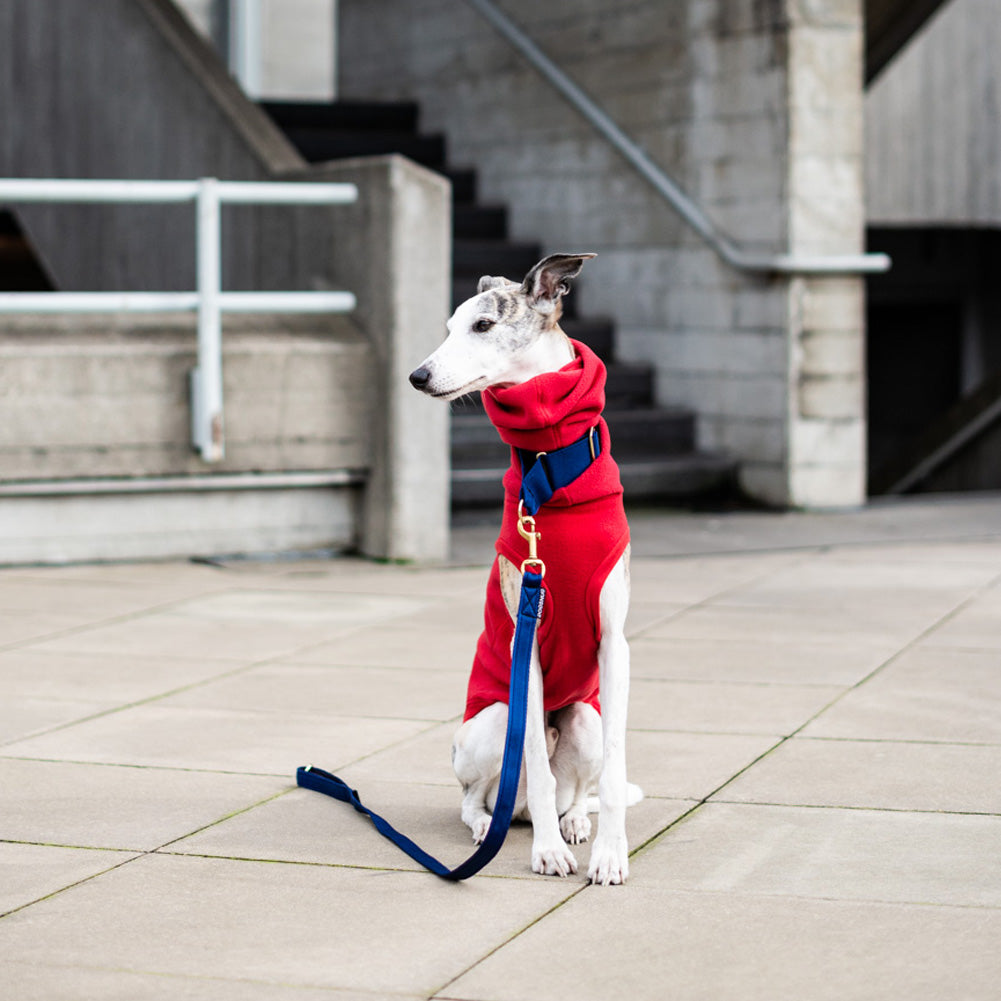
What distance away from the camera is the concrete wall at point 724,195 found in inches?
463

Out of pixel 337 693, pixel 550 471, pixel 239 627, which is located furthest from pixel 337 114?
pixel 550 471

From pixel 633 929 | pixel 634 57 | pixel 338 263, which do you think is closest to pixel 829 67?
pixel 634 57

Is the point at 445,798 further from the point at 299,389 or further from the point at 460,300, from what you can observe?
the point at 460,300

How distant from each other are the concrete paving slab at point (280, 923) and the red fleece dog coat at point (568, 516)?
2.00 feet

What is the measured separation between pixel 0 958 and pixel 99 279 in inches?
416

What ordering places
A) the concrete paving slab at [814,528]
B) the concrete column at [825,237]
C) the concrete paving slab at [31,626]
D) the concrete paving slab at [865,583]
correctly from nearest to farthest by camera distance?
the concrete paving slab at [31,626] → the concrete paving slab at [865,583] → the concrete paving slab at [814,528] → the concrete column at [825,237]

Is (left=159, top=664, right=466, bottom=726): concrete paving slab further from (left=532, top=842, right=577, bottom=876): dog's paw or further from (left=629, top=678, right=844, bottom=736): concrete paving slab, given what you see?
(left=532, top=842, right=577, bottom=876): dog's paw

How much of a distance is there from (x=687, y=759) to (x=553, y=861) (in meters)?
1.27

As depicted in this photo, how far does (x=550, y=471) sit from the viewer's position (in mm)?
Result: 4465

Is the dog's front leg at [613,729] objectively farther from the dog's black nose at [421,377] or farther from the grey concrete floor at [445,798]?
the dog's black nose at [421,377]

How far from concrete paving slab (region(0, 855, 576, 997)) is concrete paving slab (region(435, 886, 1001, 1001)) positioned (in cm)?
12

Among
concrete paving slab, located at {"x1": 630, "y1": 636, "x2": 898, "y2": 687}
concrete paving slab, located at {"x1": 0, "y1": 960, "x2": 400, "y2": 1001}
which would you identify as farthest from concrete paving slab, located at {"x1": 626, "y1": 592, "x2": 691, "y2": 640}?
concrete paving slab, located at {"x1": 0, "y1": 960, "x2": 400, "y2": 1001}

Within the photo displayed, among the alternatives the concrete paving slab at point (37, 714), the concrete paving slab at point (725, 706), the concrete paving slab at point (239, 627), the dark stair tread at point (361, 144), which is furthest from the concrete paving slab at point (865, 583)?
the dark stair tread at point (361, 144)

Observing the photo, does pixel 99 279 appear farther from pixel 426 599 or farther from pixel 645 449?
pixel 426 599
